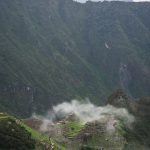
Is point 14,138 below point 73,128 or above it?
below

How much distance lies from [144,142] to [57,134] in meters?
23.2

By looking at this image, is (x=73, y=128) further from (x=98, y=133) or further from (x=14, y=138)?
(x=14, y=138)

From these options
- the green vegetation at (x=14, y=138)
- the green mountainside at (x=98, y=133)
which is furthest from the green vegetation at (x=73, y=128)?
the green vegetation at (x=14, y=138)

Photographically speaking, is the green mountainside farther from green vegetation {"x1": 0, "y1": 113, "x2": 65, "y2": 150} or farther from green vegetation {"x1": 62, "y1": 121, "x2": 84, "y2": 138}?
green vegetation {"x1": 0, "y1": 113, "x2": 65, "y2": 150}

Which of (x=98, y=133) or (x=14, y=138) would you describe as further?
(x=98, y=133)

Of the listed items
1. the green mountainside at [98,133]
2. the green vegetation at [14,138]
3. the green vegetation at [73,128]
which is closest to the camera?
the green vegetation at [14,138]

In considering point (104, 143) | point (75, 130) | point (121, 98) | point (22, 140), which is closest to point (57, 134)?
point (75, 130)

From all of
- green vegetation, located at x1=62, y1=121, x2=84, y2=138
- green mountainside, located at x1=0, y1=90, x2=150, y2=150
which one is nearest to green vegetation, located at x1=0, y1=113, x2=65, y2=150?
green mountainside, located at x1=0, y1=90, x2=150, y2=150

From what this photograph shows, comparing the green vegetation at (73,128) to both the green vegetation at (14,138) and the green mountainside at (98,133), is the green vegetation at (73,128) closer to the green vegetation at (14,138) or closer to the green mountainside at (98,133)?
the green mountainside at (98,133)

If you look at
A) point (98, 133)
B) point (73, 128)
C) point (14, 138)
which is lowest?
point (14, 138)

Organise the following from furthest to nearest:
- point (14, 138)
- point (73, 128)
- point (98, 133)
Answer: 1. point (73, 128)
2. point (98, 133)
3. point (14, 138)

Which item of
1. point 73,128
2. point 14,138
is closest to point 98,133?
point 73,128

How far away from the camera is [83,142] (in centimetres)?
14625

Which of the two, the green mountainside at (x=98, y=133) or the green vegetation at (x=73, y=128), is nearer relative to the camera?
the green mountainside at (x=98, y=133)
